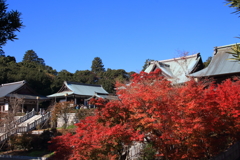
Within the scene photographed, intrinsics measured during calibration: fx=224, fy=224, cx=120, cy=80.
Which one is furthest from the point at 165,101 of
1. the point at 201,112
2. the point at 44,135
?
the point at 44,135

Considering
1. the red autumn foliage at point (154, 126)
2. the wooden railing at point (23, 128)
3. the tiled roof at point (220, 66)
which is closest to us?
the red autumn foliage at point (154, 126)

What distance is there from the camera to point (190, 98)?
28.9 ft

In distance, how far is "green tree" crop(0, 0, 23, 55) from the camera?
30.6ft

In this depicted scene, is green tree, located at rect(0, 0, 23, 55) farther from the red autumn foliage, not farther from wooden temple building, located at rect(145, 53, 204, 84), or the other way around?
wooden temple building, located at rect(145, 53, 204, 84)

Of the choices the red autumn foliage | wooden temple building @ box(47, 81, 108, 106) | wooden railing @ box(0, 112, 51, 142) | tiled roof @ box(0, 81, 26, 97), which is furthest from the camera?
wooden temple building @ box(47, 81, 108, 106)

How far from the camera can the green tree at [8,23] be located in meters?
9.32

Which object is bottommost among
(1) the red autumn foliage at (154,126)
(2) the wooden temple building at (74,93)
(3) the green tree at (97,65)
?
(1) the red autumn foliage at (154,126)

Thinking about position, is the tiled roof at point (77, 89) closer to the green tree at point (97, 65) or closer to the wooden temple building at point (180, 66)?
the wooden temple building at point (180, 66)

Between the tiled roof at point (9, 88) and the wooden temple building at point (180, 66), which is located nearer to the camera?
the wooden temple building at point (180, 66)

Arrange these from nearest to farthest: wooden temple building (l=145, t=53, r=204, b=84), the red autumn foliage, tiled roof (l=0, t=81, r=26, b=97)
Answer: the red autumn foliage
wooden temple building (l=145, t=53, r=204, b=84)
tiled roof (l=0, t=81, r=26, b=97)

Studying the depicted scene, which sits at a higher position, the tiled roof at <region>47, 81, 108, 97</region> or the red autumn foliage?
the tiled roof at <region>47, 81, 108, 97</region>

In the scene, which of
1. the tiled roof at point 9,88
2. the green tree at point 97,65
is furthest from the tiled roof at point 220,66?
the green tree at point 97,65

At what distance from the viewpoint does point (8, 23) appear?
9.45 m

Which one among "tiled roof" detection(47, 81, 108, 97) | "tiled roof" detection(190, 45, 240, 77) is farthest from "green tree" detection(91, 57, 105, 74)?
"tiled roof" detection(190, 45, 240, 77)
